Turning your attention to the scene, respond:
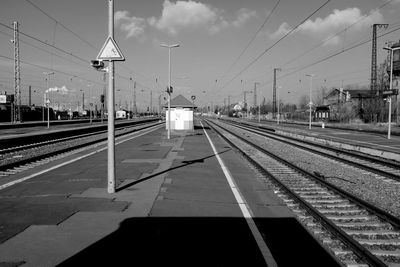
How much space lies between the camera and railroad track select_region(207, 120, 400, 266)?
5.18m

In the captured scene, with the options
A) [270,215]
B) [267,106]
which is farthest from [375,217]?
[267,106]

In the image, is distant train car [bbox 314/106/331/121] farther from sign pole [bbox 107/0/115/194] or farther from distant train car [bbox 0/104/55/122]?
sign pole [bbox 107/0/115/194]

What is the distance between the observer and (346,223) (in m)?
6.89

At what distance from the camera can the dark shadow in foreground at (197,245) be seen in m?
4.77

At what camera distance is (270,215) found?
7227 millimetres

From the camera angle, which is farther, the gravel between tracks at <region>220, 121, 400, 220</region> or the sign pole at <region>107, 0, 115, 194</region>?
the gravel between tracks at <region>220, 121, 400, 220</region>

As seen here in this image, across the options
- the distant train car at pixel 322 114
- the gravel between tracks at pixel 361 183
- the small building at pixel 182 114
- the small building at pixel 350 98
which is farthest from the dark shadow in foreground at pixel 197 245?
the distant train car at pixel 322 114

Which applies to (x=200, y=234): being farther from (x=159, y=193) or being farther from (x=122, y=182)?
(x=122, y=182)

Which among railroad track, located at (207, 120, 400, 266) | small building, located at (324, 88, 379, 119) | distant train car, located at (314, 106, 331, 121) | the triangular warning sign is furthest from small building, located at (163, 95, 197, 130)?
distant train car, located at (314, 106, 331, 121)

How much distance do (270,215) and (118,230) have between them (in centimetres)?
286

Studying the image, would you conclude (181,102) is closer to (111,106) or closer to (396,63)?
(111,106)

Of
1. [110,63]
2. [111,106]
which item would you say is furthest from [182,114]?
[111,106]

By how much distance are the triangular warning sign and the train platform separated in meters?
2.99

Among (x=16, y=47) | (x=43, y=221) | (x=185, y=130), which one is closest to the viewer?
(x=43, y=221)
